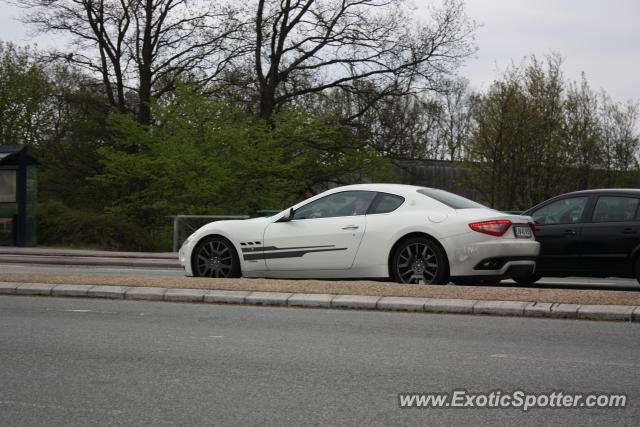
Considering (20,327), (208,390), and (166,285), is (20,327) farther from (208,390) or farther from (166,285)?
(208,390)

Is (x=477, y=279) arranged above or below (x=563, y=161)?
below

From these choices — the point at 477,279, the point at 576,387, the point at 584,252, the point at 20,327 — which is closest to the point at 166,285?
the point at 20,327

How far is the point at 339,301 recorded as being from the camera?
10031 mm

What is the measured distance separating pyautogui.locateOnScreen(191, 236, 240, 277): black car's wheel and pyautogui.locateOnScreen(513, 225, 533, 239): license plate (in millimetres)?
3804

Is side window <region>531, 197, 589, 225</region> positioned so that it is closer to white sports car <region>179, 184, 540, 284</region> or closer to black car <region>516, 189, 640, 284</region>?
black car <region>516, 189, 640, 284</region>

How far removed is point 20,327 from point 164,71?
28816 mm

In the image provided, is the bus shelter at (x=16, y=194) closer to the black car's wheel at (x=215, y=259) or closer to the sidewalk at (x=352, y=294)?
the sidewalk at (x=352, y=294)

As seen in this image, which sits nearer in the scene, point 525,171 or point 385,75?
point 525,171

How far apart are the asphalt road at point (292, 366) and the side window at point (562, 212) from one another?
407cm

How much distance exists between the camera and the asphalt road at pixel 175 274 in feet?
44.5

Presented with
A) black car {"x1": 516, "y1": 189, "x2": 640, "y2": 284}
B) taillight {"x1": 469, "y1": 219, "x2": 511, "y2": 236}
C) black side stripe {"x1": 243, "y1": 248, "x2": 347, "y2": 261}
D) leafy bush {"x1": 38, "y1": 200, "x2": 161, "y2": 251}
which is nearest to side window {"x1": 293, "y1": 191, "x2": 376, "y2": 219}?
black side stripe {"x1": 243, "y1": 248, "x2": 347, "y2": 261}

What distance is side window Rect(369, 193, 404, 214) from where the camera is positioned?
11.4m

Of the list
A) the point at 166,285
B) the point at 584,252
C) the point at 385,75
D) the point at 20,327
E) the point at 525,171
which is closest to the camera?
the point at 20,327

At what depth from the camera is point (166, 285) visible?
11.5 metres
